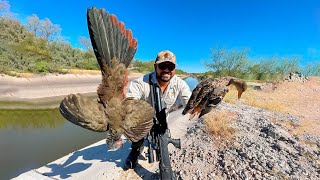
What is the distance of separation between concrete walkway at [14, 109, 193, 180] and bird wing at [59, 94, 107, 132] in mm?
1545

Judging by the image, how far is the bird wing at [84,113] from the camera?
2334 millimetres

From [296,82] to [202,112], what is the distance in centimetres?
2080

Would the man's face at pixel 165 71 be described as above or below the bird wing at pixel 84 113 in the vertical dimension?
above

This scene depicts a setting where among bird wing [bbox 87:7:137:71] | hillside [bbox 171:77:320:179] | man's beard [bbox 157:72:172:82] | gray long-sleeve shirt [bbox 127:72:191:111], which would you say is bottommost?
hillside [bbox 171:77:320:179]

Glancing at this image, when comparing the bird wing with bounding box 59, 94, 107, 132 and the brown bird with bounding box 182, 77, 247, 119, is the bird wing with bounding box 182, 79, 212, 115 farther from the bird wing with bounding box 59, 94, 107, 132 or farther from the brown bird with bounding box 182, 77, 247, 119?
the bird wing with bounding box 59, 94, 107, 132

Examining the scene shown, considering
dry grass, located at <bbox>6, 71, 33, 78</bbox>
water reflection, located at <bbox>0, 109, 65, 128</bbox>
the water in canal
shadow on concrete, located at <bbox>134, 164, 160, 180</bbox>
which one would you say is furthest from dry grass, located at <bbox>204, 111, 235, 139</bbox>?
dry grass, located at <bbox>6, 71, 33, 78</bbox>

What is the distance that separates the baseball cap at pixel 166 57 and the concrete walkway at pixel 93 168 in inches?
66.9

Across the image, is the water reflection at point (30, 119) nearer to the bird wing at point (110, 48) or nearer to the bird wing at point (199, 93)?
the bird wing at point (110, 48)

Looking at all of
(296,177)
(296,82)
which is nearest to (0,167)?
(296,177)

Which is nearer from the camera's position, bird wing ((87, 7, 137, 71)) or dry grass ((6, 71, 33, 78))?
bird wing ((87, 7, 137, 71))

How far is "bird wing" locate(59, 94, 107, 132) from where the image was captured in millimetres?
2334

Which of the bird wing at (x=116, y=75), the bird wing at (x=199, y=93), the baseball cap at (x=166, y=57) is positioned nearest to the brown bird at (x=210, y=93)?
the bird wing at (x=199, y=93)

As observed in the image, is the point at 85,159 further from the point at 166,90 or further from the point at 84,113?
the point at 84,113

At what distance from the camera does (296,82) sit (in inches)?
795
